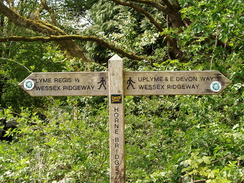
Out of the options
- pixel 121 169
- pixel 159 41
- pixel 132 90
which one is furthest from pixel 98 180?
pixel 159 41

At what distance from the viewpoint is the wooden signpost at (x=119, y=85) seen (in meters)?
2.90

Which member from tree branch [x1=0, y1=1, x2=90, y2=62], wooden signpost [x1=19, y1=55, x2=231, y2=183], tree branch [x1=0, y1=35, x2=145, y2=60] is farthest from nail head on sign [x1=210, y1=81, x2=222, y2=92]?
tree branch [x1=0, y1=1, x2=90, y2=62]

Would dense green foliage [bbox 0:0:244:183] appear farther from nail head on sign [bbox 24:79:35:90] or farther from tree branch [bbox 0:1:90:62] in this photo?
tree branch [bbox 0:1:90:62]

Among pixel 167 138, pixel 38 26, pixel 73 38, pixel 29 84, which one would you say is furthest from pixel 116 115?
pixel 38 26

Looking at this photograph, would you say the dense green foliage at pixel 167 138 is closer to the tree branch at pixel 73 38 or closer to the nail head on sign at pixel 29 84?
the nail head on sign at pixel 29 84

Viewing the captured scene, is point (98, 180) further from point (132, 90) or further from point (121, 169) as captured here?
point (132, 90)

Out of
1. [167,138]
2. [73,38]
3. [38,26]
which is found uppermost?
[38,26]

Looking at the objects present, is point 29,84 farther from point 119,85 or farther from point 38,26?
point 38,26

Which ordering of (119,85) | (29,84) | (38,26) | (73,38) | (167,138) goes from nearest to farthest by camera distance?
(119,85) → (29,84) → (167,138) → (73,38) → (38,26)

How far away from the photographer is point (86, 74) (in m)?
3.00

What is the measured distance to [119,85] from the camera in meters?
2.90

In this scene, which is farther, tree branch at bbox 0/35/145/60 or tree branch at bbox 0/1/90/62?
tree branch at bbox 0/1/90/62

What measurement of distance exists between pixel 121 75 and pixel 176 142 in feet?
6.15

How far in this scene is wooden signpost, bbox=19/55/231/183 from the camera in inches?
114
